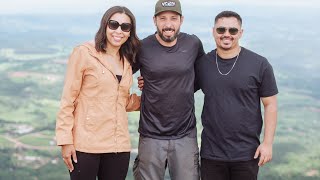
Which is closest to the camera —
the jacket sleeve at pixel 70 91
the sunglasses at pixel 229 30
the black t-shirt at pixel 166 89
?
the jacket sleeve at pixel 70 91

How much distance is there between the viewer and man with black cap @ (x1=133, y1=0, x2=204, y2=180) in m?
3.99

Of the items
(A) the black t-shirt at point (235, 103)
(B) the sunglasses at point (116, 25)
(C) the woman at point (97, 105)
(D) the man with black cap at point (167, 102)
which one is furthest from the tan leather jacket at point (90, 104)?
(A) the black t-shirt at point (235, 103)

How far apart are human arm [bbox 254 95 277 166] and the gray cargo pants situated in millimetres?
541

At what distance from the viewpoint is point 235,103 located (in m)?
3.99

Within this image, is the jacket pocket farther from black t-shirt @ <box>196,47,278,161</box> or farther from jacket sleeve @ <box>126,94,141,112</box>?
black t-shirt @ <box>196,47,278,161</box>

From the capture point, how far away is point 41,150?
2280 inches

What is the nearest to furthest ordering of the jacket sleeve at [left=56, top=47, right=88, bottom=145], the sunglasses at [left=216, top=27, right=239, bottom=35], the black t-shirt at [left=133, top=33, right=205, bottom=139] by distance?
the jacket sleeve at [left=56, top=47, right=88, bottom=145] → the black t-shirt at [left=133, top=33, right=205, bottom=139] → the sunglasses at [left=216, top=27, right=239, bottom=35]

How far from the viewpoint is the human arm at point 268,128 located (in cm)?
406

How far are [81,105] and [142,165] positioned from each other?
0.80 m

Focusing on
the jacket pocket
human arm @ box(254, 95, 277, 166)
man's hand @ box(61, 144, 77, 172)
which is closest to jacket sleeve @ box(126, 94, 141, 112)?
the jacket pocket

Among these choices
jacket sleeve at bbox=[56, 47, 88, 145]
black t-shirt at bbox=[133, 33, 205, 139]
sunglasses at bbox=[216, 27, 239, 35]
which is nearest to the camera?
jacket sleeve at bbox=[56, 47, 88, 145]

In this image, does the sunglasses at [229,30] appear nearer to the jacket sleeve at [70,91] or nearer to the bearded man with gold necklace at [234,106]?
the bearded man with gold necklace at [234,106]

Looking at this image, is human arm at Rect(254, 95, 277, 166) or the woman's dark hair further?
human arm at Rect(254, 95, 277, 166)

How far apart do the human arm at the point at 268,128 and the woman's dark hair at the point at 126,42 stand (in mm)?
1165
